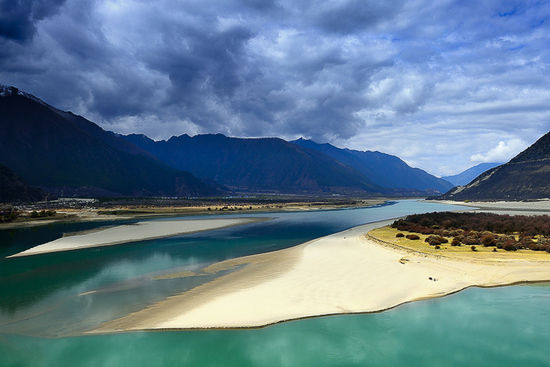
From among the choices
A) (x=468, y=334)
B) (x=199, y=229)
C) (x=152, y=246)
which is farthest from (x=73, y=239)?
(x=468, y=334)

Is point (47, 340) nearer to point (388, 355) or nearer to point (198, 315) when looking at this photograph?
point (198, 315)

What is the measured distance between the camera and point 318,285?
2425 centimetres

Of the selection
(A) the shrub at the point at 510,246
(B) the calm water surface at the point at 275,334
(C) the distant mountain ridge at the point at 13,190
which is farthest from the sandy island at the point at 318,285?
(C) the distant mountain ridge at the point at 13,190

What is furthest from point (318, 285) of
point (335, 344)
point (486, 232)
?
point (486, 232)

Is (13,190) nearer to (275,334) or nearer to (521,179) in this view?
(275,334)

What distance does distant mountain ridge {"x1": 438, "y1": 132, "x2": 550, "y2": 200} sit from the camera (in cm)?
14743

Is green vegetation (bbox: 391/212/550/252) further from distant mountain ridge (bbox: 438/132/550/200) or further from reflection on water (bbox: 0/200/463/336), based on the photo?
distant mountain ridge (bbox: 438/132/550/200)

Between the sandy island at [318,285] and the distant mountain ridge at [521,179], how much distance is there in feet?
471

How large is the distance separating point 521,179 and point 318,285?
175236 millimetres

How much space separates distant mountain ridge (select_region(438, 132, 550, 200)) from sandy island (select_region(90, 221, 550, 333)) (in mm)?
143500

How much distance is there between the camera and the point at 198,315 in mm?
19156

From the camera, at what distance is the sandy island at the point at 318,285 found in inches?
747

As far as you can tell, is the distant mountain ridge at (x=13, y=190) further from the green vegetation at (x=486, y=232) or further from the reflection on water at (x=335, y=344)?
the reflection on water at (x=335, y=344)

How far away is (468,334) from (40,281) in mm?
30969
